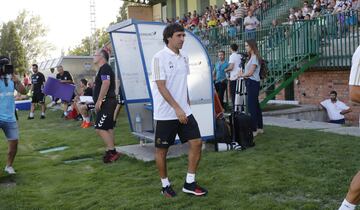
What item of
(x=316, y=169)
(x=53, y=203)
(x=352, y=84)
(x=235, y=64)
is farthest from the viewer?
(x=235, y=64)

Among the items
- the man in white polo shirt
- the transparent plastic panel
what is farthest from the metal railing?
the man in white polo shirt

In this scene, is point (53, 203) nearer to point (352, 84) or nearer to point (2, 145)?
point (352, 84)

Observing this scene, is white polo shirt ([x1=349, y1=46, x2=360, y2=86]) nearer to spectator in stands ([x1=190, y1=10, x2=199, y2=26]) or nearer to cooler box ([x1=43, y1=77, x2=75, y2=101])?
cooler box ([x1=43, y1=77, x2=75, y2=101])

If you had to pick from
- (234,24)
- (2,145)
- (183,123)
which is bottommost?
(2,145)

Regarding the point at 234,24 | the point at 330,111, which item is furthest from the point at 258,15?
the point at 330,111

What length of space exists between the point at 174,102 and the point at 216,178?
141 centimetres

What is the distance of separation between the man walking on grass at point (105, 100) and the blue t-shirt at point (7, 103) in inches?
48.9

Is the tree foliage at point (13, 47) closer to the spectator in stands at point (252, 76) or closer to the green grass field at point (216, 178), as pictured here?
the green grass field at point (216, 178)

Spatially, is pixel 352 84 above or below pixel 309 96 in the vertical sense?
above

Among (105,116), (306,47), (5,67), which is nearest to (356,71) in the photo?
(105,116)

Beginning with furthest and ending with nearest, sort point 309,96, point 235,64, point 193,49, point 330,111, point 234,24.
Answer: point 234,24 → point 309,96 → point 330,111 → point 235,64 → point 193,49

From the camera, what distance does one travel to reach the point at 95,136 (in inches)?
428

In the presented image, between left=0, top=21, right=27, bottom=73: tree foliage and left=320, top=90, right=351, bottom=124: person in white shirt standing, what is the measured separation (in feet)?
192

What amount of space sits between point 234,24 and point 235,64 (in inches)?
307
